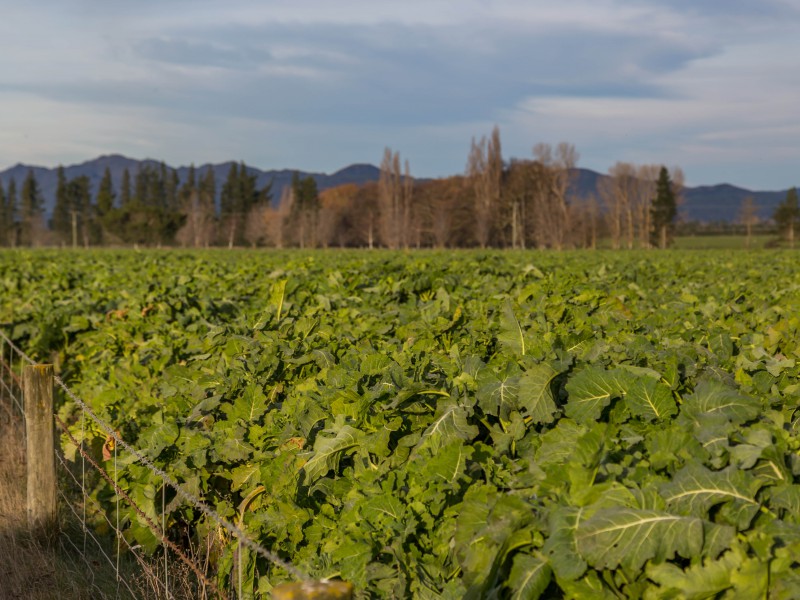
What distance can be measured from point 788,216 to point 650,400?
369 ft

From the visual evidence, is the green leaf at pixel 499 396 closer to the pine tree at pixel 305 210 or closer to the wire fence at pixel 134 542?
the wire fence at pixel 134 542

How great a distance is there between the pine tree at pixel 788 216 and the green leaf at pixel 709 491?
107 metres

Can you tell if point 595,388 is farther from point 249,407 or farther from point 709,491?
point 249,407

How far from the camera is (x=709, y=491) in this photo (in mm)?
2402

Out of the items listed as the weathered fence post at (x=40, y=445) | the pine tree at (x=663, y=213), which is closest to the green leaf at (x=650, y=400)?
the weathered fence post at (x=40, y=445)

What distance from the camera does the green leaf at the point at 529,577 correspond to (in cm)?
238

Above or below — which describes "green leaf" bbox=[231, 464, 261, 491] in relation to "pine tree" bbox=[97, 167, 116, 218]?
below

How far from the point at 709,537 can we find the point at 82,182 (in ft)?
459

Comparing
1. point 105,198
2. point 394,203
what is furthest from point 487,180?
point 105,198

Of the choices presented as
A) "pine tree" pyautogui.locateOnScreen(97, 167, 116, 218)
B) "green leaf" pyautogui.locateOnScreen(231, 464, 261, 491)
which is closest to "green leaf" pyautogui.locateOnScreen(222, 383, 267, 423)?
"green leaf" pyautogui.locateOnScreen(231, 464, 261, 491)

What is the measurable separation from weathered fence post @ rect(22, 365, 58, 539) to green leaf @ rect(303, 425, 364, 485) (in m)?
2.69

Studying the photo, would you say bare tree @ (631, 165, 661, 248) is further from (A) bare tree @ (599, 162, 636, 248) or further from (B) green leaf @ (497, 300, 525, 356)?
(B) green leaf @ (497, 300, 525, 356)

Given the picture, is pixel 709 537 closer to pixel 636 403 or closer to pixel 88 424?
pixel 636 403

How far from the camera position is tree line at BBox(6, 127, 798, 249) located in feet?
319
